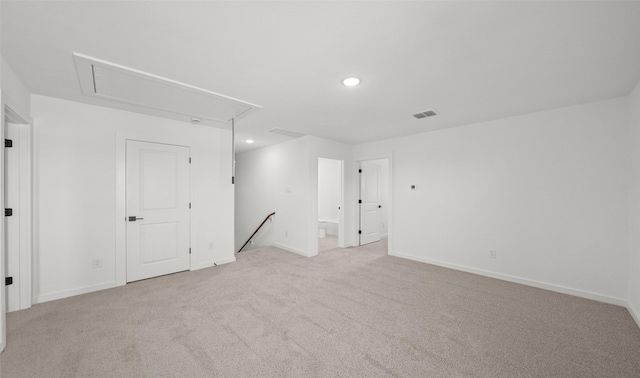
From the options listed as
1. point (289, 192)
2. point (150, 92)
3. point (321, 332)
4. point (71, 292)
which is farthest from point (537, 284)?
point (71, 292)

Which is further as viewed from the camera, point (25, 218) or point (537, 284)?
point (537, 284)

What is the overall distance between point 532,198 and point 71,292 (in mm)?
6329

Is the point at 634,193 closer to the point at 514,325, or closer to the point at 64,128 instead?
the point at 514,325

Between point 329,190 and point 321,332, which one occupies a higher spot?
point 329,190

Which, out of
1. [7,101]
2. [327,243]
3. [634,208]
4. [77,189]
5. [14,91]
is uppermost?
[14,91]

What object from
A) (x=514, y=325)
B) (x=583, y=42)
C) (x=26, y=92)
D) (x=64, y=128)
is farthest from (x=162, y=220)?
(x=583, y=42)

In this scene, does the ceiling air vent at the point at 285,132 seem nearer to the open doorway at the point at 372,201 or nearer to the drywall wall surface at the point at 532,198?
the open doorway at the point at 372,201

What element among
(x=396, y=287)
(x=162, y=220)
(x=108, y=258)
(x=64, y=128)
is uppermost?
(x=64, y=128)

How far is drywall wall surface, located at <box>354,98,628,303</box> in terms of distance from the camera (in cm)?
301

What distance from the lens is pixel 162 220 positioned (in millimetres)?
3871

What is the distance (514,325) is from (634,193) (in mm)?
2060

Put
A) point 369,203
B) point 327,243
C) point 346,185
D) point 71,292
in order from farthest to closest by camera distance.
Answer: point 327,243 → point 369,203 → point 346,185 → point 71,292

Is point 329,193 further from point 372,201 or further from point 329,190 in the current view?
point 372,201

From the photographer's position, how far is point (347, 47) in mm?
1958
